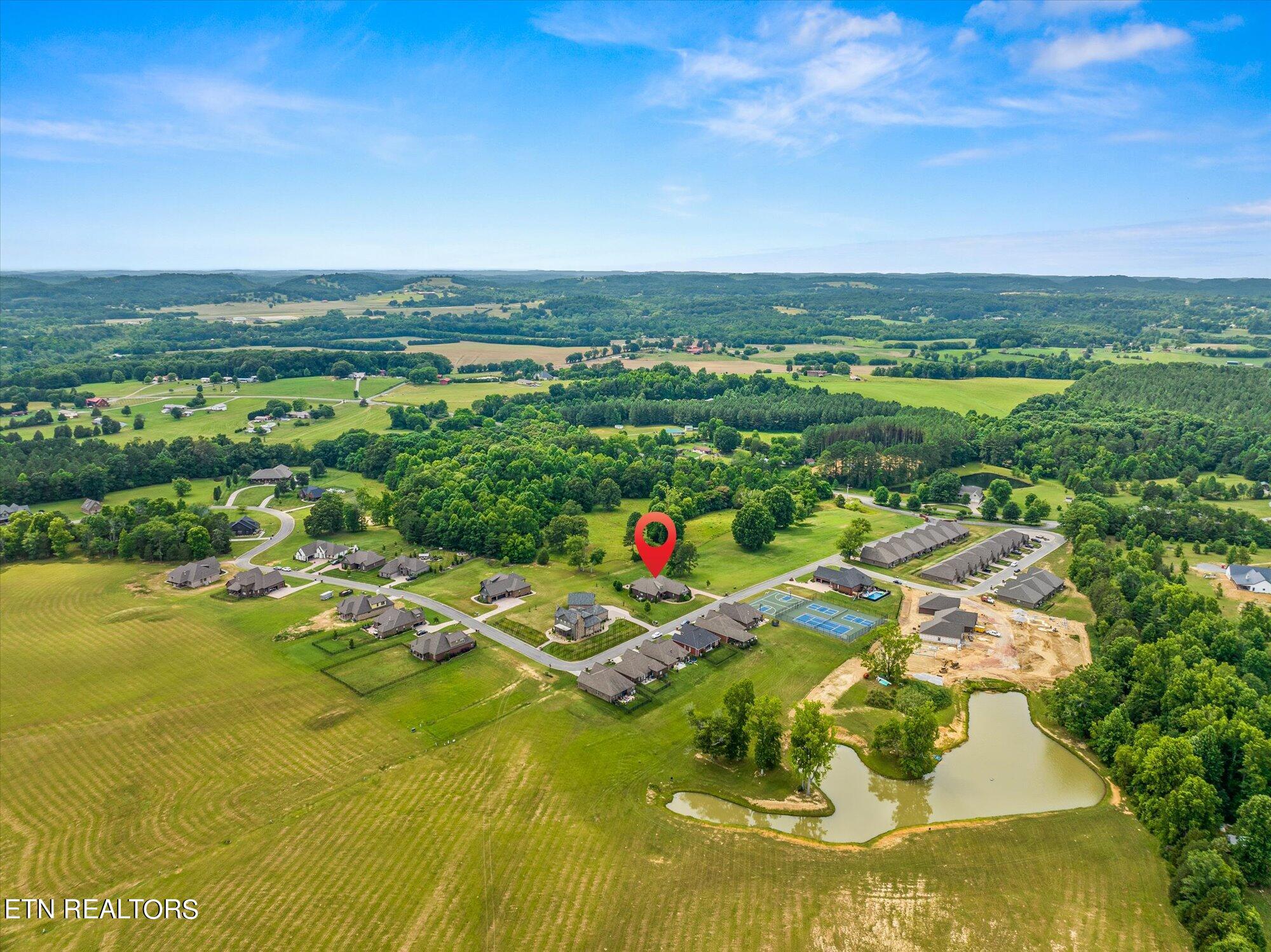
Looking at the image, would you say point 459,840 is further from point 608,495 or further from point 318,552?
point 608,495

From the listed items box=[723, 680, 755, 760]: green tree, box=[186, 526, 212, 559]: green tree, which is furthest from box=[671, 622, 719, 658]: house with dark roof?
box=[186, 526, 212, 559]: green tree

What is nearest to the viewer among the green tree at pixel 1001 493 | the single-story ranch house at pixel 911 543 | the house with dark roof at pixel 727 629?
the house with dark roof at pixel 727 629

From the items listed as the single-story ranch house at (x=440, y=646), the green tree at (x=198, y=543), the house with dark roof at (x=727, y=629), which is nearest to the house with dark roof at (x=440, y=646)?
the single-story ranch house at (x=440, y=646)

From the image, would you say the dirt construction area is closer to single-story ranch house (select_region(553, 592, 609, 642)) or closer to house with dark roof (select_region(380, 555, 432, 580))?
single-story ranch house (select_region(553, 592, 609, 642))

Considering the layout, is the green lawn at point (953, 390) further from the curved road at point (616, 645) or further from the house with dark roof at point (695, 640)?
the house with dark roof at point (695, 640)

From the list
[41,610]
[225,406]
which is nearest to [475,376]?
[225,406]

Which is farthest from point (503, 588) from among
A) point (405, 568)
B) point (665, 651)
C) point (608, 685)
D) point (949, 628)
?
point (949, 628)

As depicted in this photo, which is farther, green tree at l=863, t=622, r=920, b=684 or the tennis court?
the tennis court
